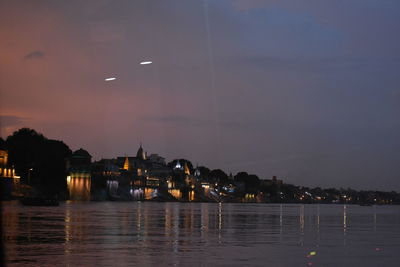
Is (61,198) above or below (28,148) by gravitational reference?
below

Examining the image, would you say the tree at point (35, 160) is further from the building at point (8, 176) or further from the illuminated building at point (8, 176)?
the illuminated building at point (8, 176)

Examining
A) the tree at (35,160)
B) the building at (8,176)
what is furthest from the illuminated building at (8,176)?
the tree at (35,160)

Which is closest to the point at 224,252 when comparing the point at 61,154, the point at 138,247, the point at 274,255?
the point at 274,255

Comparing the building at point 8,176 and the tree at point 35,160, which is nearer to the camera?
the building at point 8,176

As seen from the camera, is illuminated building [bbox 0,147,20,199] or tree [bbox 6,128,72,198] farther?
tree [bbox 6,128,72,198]

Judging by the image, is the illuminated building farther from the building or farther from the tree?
the tree

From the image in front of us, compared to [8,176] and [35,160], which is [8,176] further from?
[35,160]

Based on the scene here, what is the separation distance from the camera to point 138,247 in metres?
34.8

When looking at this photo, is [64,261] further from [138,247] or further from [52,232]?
[52,232]

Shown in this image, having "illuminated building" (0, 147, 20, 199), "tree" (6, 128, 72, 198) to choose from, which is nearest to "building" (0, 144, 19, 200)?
"illuminated building" (0, 147, 20, 199)

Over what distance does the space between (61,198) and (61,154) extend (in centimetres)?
1885

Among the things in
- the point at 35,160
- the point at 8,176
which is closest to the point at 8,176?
the point at 8,176

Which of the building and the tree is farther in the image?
the tree

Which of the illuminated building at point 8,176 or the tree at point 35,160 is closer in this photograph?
the illuminated building at point 8,176
